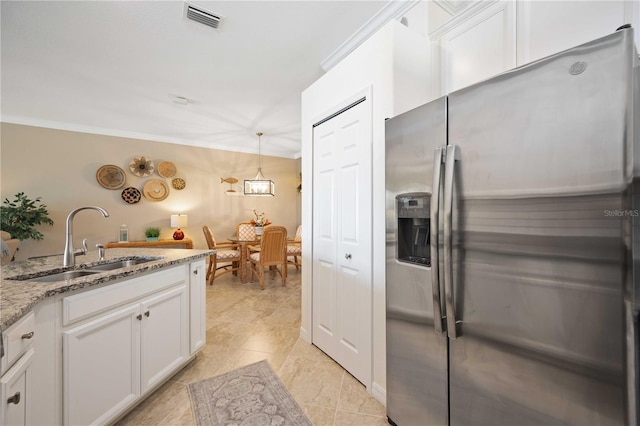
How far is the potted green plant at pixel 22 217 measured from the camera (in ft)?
12.7

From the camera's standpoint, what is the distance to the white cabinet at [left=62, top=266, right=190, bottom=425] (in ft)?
4.21

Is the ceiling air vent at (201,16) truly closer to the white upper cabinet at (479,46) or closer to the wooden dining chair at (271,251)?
the white upper cabinet at (479,46)

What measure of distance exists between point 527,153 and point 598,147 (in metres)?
0.18

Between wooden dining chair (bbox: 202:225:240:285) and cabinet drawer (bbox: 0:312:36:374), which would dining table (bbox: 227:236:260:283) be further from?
cabinet drawer (bbox: 0:312:36:374)

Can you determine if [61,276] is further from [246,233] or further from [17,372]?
[246,233]

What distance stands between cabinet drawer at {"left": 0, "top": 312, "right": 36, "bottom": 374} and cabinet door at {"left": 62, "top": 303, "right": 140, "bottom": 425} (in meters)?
0.21

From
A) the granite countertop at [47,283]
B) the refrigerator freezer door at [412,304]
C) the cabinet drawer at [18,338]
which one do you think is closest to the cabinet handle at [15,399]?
the cabinet drawer at [18,338]

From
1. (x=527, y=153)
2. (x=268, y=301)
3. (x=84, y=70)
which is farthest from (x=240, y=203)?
(x=527, y=153)

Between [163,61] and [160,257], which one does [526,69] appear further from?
[163,61]

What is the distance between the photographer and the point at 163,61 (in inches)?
106

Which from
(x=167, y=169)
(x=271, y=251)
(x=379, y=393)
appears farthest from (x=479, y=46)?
(x=167, y=169)

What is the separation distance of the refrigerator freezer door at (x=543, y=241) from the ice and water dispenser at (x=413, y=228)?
0.23 meters

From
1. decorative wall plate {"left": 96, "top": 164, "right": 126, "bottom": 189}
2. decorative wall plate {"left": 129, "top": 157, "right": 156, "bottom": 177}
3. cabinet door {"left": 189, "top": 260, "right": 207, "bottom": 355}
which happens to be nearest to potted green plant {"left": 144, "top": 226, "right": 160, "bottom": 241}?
decorative wall plate {"left": 96, "top": 164, "right": 126, "bottom": 189}

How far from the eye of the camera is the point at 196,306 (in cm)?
213
